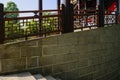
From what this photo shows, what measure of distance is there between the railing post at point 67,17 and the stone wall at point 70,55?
24cm

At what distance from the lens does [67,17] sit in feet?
23.6

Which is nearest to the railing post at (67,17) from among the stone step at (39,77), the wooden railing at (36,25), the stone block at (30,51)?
the wooden railing at (36,25)

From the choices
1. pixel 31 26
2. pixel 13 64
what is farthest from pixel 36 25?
pixel 13 64

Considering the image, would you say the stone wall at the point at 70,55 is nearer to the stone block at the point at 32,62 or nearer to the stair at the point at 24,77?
the stone block at the point at 32,62

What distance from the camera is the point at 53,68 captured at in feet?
21.9

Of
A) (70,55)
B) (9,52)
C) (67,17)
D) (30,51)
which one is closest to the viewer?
(9,52)

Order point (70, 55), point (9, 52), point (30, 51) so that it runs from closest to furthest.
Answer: point (9, 52) < point (30, 51) < point (70, 55)

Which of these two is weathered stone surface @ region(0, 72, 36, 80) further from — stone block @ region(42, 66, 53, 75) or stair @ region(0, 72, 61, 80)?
stone block @ region(42, 66, 53, 75)

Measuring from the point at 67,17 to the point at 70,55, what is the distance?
1109 mm

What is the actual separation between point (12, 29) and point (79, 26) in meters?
2.46

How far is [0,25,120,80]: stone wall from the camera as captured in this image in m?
6.12

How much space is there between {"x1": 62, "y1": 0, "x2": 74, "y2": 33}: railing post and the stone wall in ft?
0.79

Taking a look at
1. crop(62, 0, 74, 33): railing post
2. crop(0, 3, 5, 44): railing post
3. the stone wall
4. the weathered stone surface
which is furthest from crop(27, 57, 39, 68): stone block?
crop(62, 0, 74, 33): railing post

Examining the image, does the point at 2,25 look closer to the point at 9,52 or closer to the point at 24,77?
the point at 9,52
